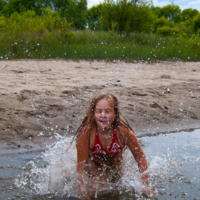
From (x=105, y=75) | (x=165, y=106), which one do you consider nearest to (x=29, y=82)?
(x=105, y=75)

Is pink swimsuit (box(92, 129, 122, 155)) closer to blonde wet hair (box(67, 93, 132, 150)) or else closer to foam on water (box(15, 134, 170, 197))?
blonde wet hair (box(67, 93, 132, 150))

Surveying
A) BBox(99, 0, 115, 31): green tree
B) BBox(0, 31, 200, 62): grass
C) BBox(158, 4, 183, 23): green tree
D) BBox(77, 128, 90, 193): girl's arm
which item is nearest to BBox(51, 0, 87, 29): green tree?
BBox(158, 4, 183, 23): green tree

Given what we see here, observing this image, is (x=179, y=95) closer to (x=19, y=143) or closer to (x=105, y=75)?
(x=105, y=75)

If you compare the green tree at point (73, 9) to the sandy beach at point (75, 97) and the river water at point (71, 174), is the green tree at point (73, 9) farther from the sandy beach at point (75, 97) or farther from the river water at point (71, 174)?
the river water at point (71, 174)

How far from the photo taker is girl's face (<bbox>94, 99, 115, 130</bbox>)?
2.69 metres

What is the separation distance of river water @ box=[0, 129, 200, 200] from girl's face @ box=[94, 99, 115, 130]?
2.18ft

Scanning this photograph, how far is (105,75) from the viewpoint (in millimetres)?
6527

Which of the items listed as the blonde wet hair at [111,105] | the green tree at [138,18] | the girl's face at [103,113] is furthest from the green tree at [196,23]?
the girl's face at [103,113]

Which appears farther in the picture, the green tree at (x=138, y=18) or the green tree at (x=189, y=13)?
the green tree at (x=189, y=13)

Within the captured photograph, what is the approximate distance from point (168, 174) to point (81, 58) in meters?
5.38

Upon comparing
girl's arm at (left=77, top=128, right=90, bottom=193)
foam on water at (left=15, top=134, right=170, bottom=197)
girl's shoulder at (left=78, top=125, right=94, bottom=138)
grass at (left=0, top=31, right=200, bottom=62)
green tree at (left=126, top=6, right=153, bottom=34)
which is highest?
green tree at (left=126, top=6, right=153, bottom=34)

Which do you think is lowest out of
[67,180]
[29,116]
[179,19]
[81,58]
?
[67,180]

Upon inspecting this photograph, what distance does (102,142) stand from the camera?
2.83 meters

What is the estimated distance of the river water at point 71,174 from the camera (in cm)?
277
